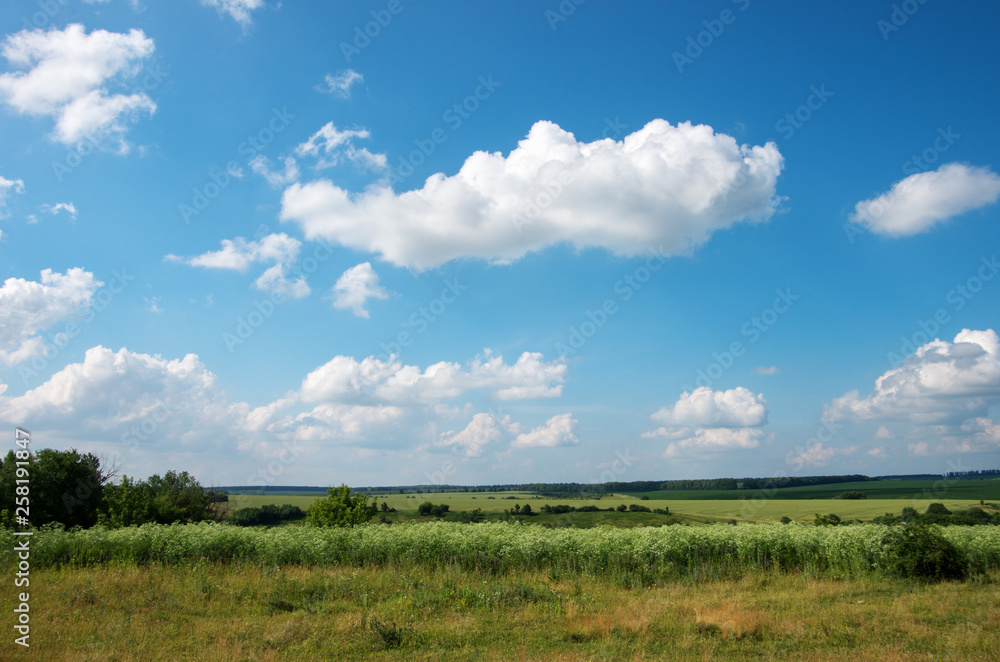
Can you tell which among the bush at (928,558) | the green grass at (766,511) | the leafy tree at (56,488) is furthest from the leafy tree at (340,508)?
the bush at (928,558)

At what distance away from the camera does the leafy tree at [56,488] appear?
3209 centimetres

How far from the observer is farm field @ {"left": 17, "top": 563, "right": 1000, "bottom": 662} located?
869 centimetres

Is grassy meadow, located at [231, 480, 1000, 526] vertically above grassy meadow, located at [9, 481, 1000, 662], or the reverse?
grassy meadow, located at [9, 481, 1000, 662]

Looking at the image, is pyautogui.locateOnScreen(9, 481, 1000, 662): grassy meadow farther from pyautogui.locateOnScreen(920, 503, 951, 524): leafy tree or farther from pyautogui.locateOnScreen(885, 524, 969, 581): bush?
pyautogui.locateOnScreen(920, 503, 951, 524): leafy tree

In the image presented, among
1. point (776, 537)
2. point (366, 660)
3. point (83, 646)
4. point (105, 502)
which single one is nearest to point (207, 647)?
point (83, 646)

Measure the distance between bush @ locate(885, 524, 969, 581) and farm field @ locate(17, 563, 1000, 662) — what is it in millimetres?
579

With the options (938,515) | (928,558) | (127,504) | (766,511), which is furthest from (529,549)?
(127,504)

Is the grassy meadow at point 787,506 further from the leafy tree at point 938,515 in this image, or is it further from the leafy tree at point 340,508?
the leafy tree at point 340,508

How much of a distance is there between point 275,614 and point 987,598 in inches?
657

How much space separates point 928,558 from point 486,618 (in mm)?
13313

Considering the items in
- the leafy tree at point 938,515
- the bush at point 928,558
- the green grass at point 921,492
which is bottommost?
the green grass at point 921,492

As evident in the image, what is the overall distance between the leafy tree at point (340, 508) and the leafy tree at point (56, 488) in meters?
14.6

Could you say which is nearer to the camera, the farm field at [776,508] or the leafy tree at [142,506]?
the farm field at [776,508]

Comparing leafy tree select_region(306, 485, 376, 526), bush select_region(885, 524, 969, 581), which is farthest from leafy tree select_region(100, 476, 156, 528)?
bush select_region(885, 524, 969, 581)
